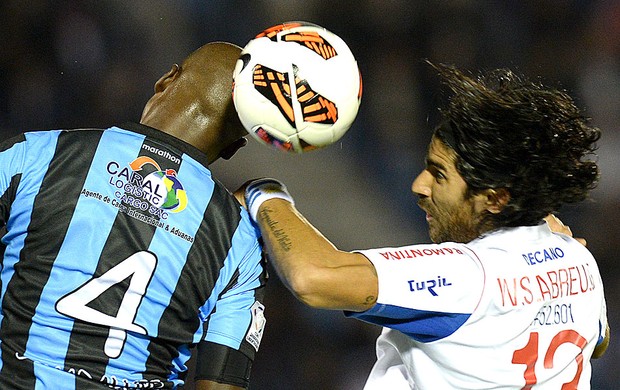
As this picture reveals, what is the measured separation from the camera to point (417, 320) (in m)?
2.30

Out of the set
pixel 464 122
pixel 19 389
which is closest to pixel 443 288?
pixel 464 122

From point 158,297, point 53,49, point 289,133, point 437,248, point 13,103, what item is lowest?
point 158,297

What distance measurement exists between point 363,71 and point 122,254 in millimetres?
4590

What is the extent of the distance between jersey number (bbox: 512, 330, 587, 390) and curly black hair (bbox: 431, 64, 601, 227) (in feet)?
1.14

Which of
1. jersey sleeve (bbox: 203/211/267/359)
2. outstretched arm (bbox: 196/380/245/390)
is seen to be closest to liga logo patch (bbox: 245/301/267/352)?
jersey sleeve (bbox: 203/211/267/359)

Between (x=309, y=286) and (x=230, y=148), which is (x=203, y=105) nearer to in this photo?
(x=230, y=148)

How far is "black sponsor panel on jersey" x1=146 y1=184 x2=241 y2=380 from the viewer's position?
2484mm

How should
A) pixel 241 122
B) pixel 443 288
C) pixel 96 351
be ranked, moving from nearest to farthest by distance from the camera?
pixel 443 288 < pixel 96 351 < pixel 241 122

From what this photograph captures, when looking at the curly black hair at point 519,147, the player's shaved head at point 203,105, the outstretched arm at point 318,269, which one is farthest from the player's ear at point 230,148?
the curly black hair at point 519,147

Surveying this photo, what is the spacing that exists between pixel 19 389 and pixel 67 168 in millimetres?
633

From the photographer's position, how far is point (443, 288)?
7.43 ft

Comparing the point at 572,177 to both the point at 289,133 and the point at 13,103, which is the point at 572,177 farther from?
the point at 13,103

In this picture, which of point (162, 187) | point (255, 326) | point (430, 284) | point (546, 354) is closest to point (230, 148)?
point (162, 187)

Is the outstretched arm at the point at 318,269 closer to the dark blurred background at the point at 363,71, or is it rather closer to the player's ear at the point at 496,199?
the player's ear at the point at 496,199
